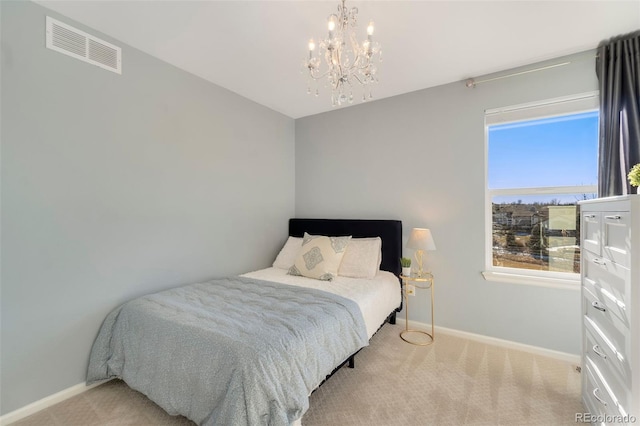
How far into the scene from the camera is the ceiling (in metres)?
1.84

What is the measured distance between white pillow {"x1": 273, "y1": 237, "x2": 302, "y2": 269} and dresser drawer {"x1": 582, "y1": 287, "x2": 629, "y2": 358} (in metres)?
2.50

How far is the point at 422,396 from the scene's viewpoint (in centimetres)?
192

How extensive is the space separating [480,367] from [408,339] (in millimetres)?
671

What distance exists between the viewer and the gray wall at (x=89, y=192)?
173cm

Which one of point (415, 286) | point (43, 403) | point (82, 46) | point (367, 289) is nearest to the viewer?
point (43, 403)

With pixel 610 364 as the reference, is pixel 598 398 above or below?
below

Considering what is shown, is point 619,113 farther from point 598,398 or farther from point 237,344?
point 237,344

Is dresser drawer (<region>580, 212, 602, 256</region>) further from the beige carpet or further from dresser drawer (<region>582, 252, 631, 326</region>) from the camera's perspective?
the beige carpet

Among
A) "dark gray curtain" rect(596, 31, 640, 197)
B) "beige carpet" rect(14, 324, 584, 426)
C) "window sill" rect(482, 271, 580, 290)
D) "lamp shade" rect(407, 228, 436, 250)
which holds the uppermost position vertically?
"dark gray curtain" rect(596, 31, 640, 197)

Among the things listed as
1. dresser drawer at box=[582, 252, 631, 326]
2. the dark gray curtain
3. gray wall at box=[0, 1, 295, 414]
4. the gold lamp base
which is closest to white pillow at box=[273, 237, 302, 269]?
gray wall at box=[0, 1, 295, 414]

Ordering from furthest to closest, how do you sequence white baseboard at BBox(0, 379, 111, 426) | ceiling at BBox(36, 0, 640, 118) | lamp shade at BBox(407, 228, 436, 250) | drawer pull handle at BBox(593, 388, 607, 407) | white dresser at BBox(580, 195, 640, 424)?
lamp shade at BBox(407, 228, 436, 250) → ceiling at BBox(36, 0, 640, 118) → white baseboard at BBox(0, 379, 111, 426) → drawer pull handle at BBox(593, 388, 607, 407) → white dresser at BBox(580, 195, 640, 424)

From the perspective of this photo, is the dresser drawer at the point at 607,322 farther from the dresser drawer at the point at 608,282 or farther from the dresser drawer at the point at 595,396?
the dresser drawer at the point at 595,396

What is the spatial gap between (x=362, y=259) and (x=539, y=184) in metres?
1.83

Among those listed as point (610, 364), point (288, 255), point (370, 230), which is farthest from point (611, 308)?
point (288, 255)
